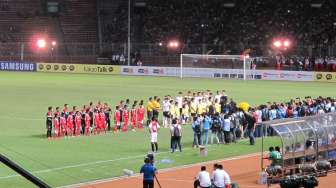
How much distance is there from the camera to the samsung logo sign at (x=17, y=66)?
7412 cm

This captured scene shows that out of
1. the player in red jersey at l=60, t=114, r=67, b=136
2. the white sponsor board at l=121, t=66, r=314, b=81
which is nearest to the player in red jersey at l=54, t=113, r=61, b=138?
the player in red jersey at l=60, t=114, r=67, b=136

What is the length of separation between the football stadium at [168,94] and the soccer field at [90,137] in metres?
0.09

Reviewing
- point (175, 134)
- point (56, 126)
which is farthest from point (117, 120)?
point (175, 134)

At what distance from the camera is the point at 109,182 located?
69.1ft

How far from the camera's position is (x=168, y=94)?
4822cm

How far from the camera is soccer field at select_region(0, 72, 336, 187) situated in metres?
23.5

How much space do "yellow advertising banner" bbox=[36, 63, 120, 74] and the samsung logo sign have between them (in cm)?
79

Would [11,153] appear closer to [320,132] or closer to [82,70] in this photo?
[320,132]

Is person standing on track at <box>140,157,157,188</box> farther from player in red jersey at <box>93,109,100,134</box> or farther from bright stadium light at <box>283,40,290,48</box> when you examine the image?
bright stadium light at <box>283,40,290,48</box>

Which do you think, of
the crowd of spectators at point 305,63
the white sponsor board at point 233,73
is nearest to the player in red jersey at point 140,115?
the white sponsor board at point 233,73

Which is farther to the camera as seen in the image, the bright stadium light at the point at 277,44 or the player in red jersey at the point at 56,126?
the bright stadium light at the point at 277,44

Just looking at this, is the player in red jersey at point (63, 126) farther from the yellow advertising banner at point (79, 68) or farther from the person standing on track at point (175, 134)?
the yellow advertising banner at point (79, 68)

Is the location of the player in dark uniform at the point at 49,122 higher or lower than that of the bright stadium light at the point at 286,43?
lower

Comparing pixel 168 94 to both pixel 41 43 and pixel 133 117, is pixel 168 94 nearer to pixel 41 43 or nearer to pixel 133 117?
pixel 133 117
